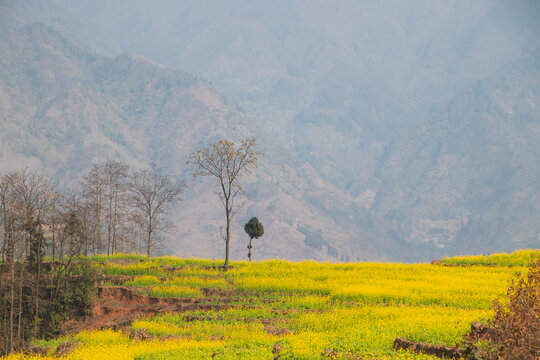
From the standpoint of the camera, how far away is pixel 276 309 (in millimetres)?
34562

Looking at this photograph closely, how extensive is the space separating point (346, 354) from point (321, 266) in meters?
27.4

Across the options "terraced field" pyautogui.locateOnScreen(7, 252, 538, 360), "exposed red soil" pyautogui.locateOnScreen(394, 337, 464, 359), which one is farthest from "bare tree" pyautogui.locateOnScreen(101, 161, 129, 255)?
"exposed red soil" pyautogui.locateOnScreen(394, 337, 464, 359)

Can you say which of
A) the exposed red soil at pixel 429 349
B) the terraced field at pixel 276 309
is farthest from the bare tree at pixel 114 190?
the exposed red soil at pixel 429 349

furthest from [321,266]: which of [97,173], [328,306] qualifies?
[97,173]

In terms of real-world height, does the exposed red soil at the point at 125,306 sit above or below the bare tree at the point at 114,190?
below

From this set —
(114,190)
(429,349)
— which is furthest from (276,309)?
(114,190)

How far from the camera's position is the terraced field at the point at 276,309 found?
24531 millimetres

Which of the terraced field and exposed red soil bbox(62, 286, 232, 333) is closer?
the terraced field

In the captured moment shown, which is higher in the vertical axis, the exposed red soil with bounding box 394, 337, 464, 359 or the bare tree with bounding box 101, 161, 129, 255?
the bare tree with bounding box 101, 161, 129, 255

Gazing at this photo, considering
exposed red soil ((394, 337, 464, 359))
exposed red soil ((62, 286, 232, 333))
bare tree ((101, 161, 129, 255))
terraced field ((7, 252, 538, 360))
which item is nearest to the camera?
exposed red soil ((394, 337, 464, 359))

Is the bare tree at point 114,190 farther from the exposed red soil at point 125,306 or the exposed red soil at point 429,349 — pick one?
the exposed red soil at point 429,349

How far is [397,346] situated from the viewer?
74.4 ft

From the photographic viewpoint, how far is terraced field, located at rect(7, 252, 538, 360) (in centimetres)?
2453

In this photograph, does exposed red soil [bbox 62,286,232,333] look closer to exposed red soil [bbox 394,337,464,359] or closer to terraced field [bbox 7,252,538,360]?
terraced field [bbox 7,252,538,360]
